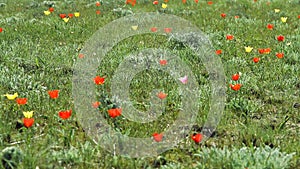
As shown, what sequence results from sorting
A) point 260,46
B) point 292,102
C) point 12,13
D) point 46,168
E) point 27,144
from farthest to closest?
point 12,13, point 260,46, point 292,102, point 27,144, point 46,168

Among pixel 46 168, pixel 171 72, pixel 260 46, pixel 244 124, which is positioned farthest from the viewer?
pixel 260 46

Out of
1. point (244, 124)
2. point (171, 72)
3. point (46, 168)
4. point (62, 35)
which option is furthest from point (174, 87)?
point (62, 35)

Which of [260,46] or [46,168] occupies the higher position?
[260,46]

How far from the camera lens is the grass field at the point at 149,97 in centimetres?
387

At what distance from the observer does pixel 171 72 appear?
Result: 237 inches

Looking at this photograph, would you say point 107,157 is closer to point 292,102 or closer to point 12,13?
point 292,102

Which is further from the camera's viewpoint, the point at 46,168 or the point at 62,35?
the point at 62,35

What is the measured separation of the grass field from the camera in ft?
12.7

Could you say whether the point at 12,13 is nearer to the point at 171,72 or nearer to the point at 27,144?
the point at 171,72

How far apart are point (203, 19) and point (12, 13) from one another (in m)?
5.07

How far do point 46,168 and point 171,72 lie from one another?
282 cm

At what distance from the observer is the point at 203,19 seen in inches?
375

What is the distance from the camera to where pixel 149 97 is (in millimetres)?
5309

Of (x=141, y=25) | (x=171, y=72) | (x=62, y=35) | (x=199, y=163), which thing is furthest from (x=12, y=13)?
(x=199, y=163)
